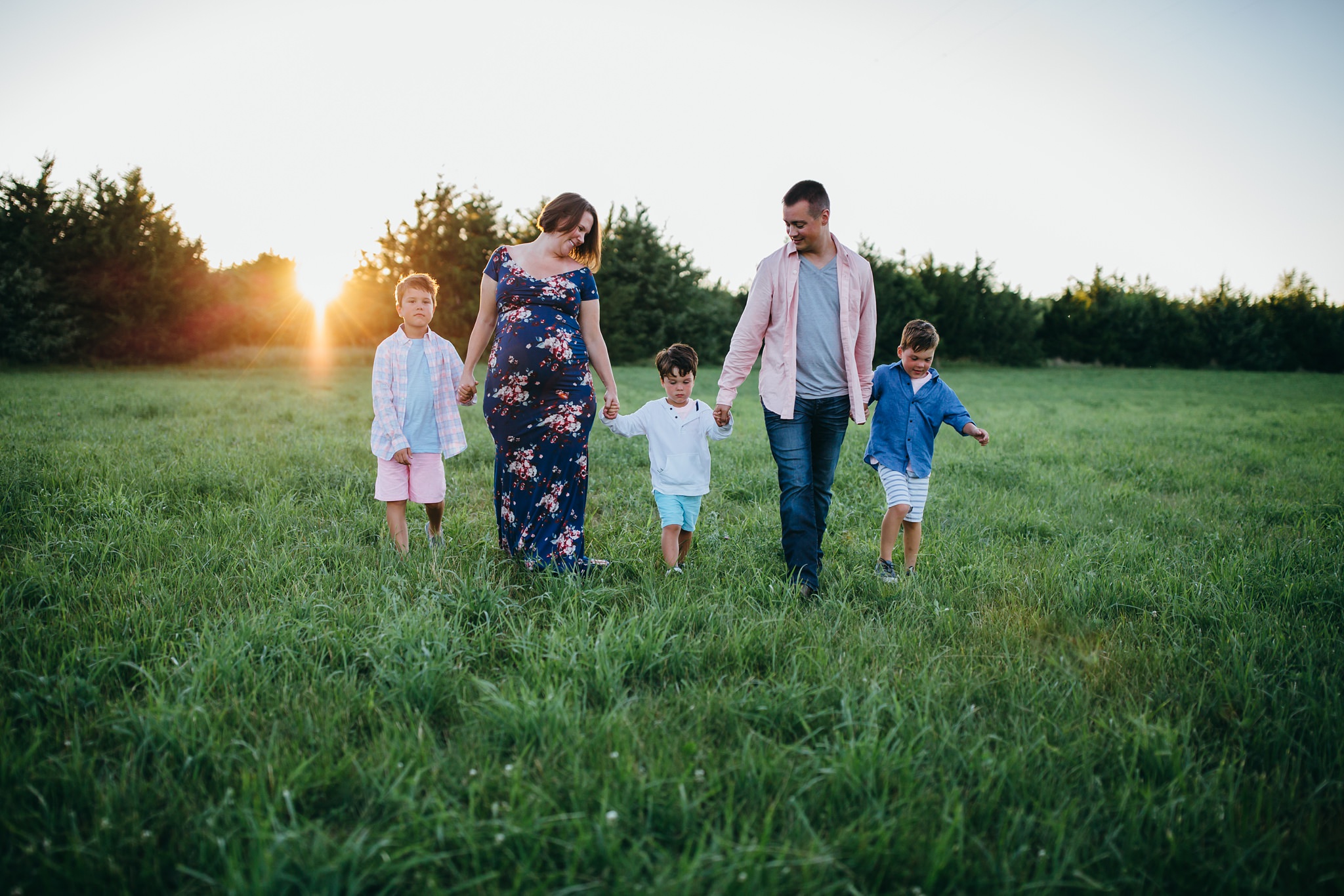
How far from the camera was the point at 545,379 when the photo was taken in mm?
3846

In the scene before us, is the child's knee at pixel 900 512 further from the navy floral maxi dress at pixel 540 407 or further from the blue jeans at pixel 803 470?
the navy floral maxi dress at pixel 540 407

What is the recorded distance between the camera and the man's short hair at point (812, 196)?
365cm

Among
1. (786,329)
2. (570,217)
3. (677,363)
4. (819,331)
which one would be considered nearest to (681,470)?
(677,363)

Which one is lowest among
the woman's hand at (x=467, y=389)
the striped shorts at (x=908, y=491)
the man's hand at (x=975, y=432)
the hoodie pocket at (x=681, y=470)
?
the striped shorts at (x=908, y=491)

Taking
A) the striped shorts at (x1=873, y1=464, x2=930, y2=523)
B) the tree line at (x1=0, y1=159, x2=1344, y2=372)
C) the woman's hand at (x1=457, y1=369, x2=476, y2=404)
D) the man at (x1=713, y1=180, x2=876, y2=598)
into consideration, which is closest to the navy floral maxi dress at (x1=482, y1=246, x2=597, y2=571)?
the woman's hand at (x1=457, y1=369, x2=476, y2=404)

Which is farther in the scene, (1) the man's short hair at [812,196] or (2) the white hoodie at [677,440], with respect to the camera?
(2) the white hoodie at [677,440]

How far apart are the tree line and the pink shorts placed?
2603 cm

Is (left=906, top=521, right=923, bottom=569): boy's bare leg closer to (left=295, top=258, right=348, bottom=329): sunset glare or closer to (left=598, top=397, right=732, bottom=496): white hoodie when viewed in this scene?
(left=598, top=397, right=732, bottom=496): white hoodie

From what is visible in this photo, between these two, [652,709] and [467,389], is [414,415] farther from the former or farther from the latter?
[652,709]

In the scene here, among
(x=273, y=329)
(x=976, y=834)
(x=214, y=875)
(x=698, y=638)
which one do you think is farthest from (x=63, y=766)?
(x=273, y=329)

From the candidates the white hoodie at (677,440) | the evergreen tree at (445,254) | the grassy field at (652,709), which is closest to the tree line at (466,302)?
the evergreen tree at (445,254)

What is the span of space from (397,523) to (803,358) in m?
2.82

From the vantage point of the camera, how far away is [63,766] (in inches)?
77.5

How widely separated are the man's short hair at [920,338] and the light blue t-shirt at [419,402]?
3106 millimetres
